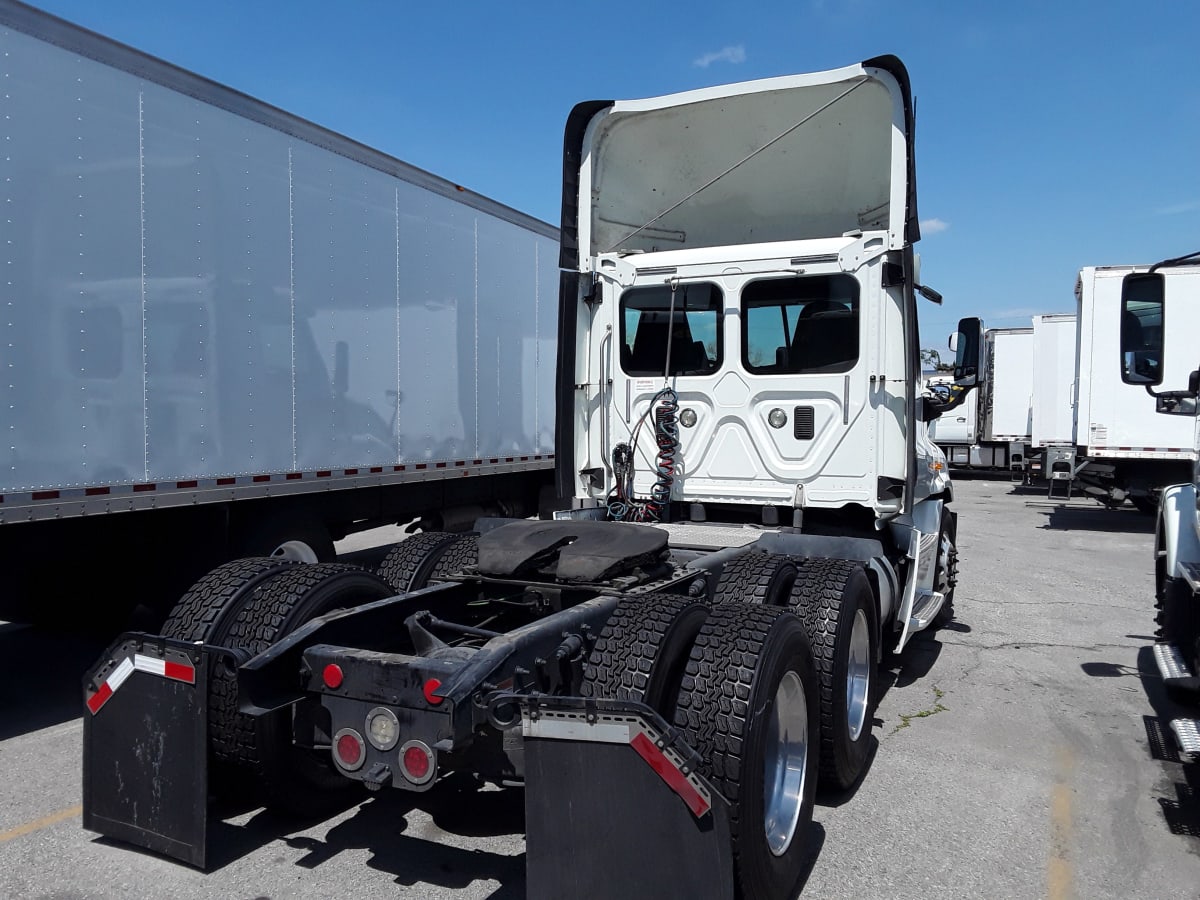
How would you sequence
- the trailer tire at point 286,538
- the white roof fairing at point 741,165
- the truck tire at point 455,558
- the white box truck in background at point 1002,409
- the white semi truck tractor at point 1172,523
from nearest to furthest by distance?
the white semi truck tractor at point 1172,523
the truck tire at point 455,558
the white roof fairing at point 741,165
the trailer tire at point 286,538
the white box truck in background at point 1002,409

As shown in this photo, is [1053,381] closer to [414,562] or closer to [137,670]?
[414,562]

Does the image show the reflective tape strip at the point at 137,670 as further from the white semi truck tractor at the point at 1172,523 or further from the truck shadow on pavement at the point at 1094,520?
the truck shadow on pavement at the point at 1094,520

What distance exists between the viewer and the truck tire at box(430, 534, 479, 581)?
4.95 m

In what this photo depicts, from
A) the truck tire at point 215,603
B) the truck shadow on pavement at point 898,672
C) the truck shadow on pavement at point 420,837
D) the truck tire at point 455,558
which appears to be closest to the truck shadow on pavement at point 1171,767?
the truck shadow on pavement at point 898,672

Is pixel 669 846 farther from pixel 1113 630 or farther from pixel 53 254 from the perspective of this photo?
pixel 1113 630

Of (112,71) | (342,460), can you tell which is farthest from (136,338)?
(342,460)

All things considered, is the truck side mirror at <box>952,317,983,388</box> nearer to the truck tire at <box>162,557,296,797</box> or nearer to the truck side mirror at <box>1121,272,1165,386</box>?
the truck side mirror at <box>1121,272,1165,386</box>

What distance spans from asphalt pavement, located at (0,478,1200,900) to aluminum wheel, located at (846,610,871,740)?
299mm

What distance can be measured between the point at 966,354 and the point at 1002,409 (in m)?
18.7

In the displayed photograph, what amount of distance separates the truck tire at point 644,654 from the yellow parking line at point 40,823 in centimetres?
253

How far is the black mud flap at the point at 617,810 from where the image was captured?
104 inches

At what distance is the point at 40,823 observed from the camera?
400 cm

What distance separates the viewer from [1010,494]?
886 inches

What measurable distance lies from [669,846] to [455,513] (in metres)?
7.11
